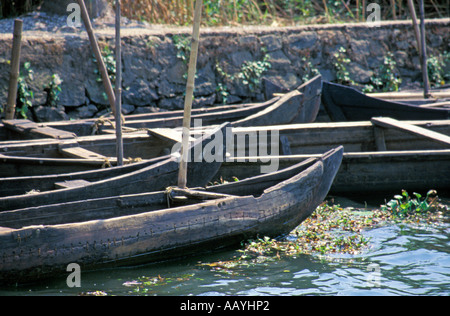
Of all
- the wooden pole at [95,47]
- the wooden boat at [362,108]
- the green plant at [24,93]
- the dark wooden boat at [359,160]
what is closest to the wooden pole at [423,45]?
the wooden boat at [362,108]

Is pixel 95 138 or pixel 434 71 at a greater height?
pixel 434 71

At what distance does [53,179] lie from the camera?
457cm

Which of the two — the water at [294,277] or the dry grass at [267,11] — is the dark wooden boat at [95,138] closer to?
the water at [294,277]

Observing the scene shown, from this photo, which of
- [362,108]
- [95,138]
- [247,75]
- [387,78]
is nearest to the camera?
[95,138]

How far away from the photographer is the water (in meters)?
3.87

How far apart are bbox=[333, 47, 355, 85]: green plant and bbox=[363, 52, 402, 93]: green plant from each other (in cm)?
50

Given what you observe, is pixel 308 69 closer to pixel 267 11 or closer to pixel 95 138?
pixel 267 11

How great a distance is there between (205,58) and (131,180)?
16.9 ft

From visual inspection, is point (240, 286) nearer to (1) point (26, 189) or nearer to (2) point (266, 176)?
(2) point (266, 176)

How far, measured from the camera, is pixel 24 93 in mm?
7875

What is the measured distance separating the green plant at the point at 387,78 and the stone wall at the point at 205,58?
0.12m

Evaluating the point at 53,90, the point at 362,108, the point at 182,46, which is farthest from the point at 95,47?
the point at 182,46
